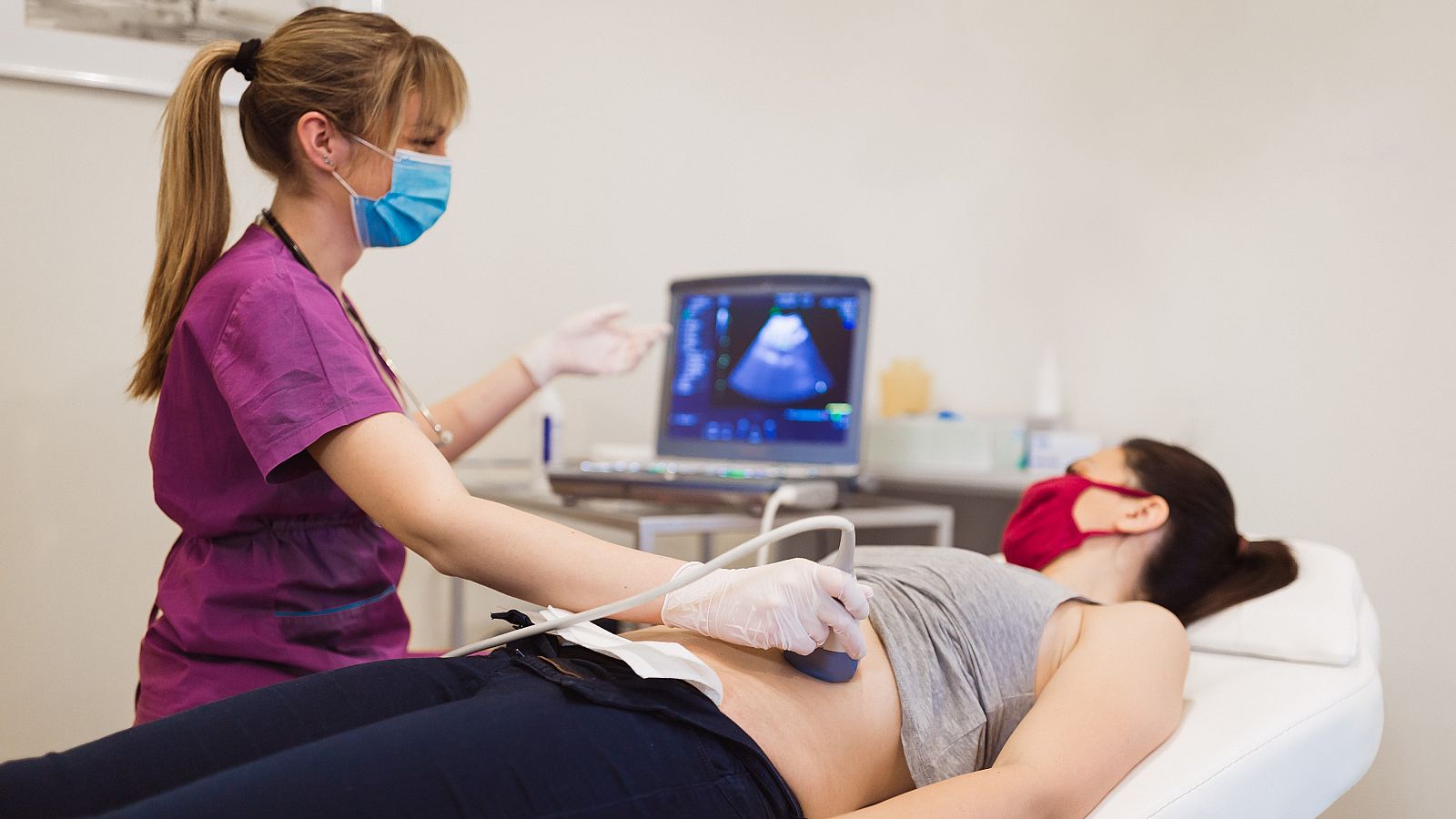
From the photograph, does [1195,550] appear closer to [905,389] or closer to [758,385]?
[758,385]

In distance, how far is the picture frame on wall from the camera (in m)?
1.94

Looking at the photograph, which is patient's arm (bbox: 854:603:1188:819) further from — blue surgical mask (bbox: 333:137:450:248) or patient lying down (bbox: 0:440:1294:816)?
blue surgical mask (bbox: 333:137:450:248)

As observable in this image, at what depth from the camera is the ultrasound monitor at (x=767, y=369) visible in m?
2.10

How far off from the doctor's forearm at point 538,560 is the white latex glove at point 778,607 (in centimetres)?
4

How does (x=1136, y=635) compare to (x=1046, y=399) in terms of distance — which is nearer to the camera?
(x=1136, y=635)

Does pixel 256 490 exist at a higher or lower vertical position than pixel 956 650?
higher

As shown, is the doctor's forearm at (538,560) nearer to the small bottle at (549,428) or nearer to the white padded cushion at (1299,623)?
the white padded cushion at (1299,623)

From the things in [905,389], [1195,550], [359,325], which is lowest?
[1195,550]

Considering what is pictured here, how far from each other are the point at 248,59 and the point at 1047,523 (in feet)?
3.78

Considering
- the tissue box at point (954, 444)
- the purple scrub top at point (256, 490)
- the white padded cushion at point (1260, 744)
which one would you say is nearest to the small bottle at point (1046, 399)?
the tissue box at point (954, 444)

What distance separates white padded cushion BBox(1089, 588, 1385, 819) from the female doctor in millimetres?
330

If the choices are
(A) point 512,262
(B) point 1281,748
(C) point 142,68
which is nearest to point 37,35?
(C) point 142,68

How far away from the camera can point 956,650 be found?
1187 mm

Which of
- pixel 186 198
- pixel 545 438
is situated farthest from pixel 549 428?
pixel 186 198
